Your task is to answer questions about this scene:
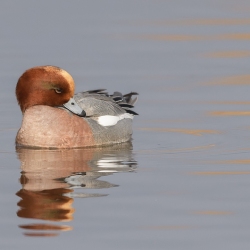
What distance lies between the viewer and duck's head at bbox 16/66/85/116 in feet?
46.0

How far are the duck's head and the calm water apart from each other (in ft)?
2.10

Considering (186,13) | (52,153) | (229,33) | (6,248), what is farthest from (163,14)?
(6,248)

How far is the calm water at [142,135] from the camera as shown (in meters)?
9.98

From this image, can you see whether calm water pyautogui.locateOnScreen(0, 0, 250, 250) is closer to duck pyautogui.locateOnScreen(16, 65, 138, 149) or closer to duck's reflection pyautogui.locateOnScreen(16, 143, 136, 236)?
duck's reflection pyautogui.locateOnScreen(16, 143, 136, 236)

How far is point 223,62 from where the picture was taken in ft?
60.7

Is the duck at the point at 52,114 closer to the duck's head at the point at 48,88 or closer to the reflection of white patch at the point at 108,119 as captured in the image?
the duck's head at the point at 48,88

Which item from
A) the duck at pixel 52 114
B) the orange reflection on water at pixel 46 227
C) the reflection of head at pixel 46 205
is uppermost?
the duck at pixel 52 114

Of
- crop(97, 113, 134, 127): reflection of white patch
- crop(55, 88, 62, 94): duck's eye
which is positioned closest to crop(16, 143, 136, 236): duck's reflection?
crop(97, 113, 134, 127): reflection of white patch

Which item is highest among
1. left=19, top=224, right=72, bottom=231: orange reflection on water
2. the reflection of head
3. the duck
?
the duck

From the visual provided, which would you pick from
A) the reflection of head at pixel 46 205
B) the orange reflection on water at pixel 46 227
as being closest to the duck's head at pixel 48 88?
the reflection of head at pixel 46 205

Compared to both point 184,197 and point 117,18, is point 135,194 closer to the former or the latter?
point 184,197

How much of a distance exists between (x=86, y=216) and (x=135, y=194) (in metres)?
0.97

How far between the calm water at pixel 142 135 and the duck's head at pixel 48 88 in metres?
0.64

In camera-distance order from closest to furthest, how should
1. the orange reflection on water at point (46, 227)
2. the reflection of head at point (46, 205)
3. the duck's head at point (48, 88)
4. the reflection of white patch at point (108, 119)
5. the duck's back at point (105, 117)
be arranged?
the orange reflection on water at point (46, 227)
the reflection of head at point (46, 205)
the duck's head at point (48, 88)
the duck's back at point (105, 117)
the reflection of white patch at point (108, 119)
